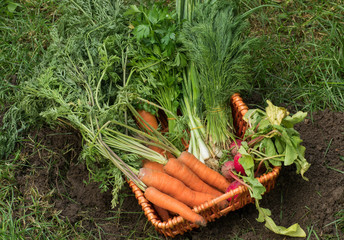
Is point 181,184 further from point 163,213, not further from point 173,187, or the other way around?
point 163,213

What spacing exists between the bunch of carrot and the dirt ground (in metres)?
0.21

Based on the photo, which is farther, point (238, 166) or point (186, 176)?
point (186, 176)

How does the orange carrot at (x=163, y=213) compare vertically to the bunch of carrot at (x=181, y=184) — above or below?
below

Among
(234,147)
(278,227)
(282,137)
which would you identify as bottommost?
(278,227)

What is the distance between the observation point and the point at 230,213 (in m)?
2.85

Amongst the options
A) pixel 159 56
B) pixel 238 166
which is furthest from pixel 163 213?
pixel 159 56

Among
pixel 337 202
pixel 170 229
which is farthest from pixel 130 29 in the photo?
pixel 337 202

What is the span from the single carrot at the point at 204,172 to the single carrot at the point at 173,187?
0.11 metres

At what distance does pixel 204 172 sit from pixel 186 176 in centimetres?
13

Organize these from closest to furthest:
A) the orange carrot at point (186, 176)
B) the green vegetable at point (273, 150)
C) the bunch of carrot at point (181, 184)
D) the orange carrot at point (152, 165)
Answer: the green vegetable at point (273, 150) < the bunch of carrot at point (181, 184) < the orange carrot at point (186, 176) < the orange carrot at point (152, 165)

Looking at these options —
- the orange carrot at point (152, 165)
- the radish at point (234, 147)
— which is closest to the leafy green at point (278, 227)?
the radish at point (234, 147)

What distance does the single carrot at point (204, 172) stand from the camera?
9.21 ft

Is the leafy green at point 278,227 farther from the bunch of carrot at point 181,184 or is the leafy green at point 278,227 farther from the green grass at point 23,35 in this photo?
the green grass at point 23,35

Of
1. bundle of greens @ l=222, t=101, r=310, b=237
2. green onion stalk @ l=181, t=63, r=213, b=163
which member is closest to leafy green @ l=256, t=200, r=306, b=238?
bundle of greens @ l=222, t=101, r=310, b=237
